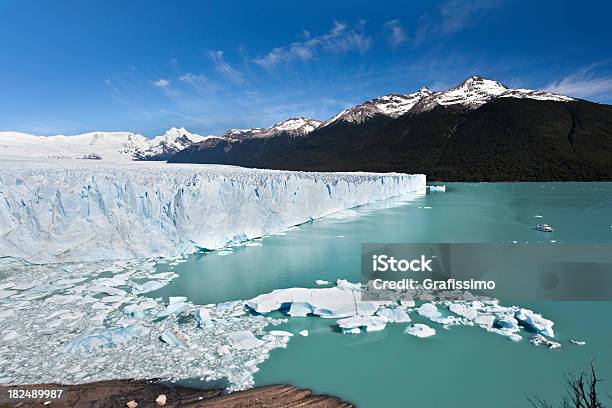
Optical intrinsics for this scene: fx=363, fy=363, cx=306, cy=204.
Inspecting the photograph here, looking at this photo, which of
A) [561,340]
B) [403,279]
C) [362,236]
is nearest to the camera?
[561,340]

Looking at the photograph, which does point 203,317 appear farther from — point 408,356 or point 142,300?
point 408,356

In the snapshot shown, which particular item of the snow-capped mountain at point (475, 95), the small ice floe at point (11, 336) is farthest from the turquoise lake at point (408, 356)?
the snow-capped mountain at point (475, 95)

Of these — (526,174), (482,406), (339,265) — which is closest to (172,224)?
(339,265)

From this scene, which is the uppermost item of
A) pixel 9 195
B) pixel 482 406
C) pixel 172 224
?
pixel 9 195

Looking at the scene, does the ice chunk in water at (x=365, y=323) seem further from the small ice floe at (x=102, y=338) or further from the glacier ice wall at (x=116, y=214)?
the glacier ice wall at (x=116, y=214)

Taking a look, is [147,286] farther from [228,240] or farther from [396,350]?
[396,350]

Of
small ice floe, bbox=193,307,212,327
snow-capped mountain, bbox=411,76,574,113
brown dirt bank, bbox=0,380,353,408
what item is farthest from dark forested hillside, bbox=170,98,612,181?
brown dirt bank, bbox=0,380,353,408

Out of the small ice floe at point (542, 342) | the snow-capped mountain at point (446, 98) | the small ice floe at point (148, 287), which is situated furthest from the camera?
the snow-capped mountain at point (446, 98)
